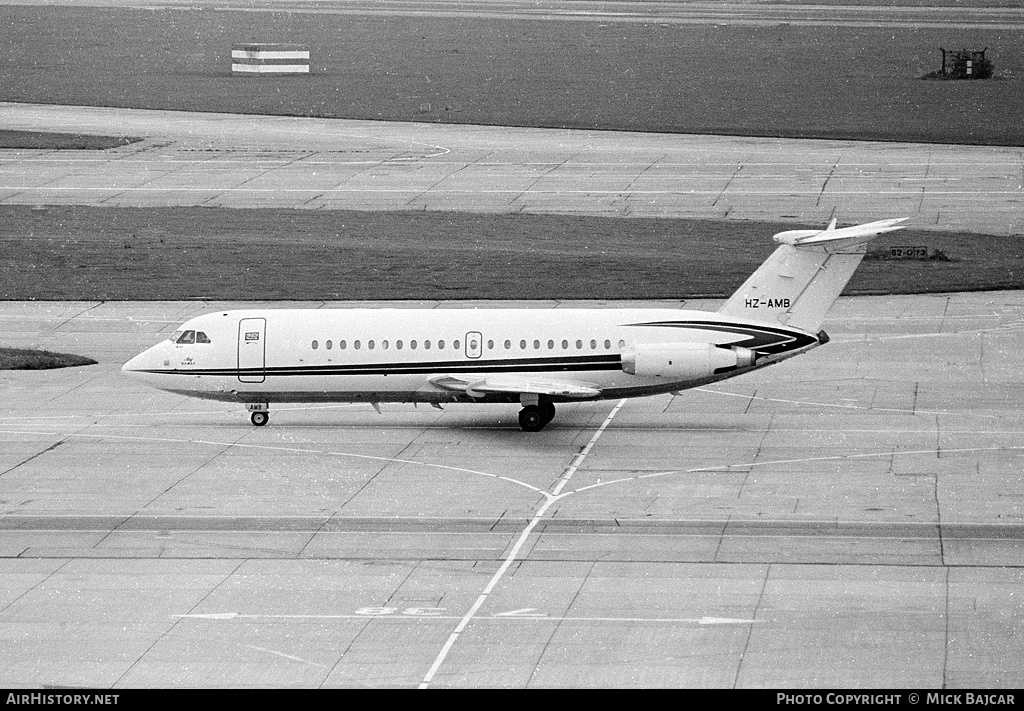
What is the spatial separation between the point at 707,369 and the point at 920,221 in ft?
116

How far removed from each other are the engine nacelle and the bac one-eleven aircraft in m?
0.03

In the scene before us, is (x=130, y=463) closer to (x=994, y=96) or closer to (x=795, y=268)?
(x=795, y=268)

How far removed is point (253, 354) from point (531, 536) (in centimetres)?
1374

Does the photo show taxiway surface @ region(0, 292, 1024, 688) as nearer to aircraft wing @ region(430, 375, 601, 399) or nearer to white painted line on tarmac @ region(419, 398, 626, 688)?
A: white painted line on tarmac @ region(419, 398, 626, 688)

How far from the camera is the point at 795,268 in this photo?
4419cm

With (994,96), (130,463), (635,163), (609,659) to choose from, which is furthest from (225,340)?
(994,96)

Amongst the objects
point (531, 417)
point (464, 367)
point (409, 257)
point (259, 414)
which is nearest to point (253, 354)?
point (259, 414)

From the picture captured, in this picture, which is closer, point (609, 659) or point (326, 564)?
point (609, 659)

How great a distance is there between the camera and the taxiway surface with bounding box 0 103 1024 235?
79.6 m

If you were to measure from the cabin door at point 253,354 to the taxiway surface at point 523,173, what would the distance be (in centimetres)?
3497

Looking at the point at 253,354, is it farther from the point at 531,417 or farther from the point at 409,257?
the point at 409,257

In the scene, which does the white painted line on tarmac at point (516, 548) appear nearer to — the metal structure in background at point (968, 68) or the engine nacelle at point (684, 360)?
the engine nacelle at point (684, 360)

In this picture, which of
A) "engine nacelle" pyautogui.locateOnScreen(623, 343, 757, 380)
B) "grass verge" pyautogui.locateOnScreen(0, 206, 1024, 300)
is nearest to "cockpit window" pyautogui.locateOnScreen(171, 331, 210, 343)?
"engine nacelle" pyautogui.locateOnScreen(623, 343, 757, 380)

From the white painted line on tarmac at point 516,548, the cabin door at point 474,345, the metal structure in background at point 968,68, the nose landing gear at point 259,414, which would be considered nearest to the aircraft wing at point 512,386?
the cabin door at point 474,345
